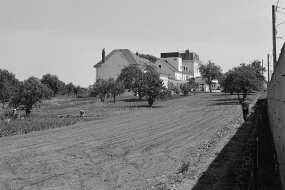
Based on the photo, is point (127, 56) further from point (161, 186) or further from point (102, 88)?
point (161, 186)

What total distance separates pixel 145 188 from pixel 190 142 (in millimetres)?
6376

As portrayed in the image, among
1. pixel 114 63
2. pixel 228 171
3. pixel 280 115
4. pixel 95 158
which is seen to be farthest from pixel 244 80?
pixel 280 115

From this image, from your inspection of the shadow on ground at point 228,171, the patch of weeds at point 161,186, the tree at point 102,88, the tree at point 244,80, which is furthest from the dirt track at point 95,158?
the tree at point 102,88

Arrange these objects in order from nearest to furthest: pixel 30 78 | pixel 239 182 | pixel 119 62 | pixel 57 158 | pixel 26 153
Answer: pixel 239 182 → pixel 57 158 → pixel 26 153 → pixel 30 78 → pixel 119 62

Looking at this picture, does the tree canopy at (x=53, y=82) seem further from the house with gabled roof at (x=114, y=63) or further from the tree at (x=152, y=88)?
the tree at (x=152, y=88)

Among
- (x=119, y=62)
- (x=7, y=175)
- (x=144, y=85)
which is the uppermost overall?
(x=119, y=62)

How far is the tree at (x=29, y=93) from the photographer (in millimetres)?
30531

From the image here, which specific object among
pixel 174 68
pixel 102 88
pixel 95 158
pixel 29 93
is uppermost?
pixel 174 68

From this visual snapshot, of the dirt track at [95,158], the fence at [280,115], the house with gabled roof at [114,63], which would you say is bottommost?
the dirt track at [95,158]

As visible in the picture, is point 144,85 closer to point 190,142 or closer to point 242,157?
point 190,142

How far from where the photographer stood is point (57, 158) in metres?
10.8

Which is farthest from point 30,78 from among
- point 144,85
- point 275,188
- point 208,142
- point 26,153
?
point 275,188

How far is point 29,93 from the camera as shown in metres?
30.5

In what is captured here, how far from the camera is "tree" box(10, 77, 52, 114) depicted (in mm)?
30531
